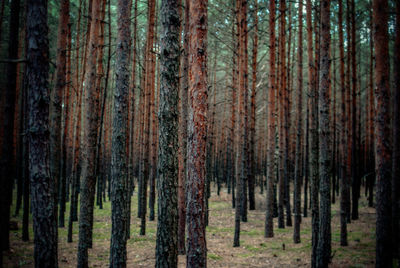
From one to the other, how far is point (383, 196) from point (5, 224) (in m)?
8.89

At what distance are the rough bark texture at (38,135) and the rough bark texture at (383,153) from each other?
5523 mm

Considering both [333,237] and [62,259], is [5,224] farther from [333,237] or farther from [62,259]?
[333,237]

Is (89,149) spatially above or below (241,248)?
above

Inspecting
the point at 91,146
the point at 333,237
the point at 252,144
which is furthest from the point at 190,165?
the point at 252,144

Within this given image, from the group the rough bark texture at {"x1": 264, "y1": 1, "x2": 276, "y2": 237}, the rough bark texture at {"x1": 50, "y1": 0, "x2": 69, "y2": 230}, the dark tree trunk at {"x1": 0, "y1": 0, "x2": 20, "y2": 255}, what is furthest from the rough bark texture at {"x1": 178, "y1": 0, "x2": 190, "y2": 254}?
the dark tree trunk at {"x1": 0, "y1": 0, "x2": 20, "y2": 255}

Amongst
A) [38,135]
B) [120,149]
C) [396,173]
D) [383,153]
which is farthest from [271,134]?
[38,135]

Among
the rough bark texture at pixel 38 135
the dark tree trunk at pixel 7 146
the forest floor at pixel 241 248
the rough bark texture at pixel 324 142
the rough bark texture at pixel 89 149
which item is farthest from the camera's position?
the forest floor at pixel 241 248

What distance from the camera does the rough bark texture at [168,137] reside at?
4.37 metres

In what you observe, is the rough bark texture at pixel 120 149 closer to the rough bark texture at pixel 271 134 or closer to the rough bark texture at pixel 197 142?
the rough bark texture at pixel 197 142

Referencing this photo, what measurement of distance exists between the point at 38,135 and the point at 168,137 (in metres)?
1.83

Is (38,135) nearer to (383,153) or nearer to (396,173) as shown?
(383,153)

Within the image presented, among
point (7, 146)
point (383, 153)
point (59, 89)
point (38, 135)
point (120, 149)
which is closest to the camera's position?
point (38, 135)

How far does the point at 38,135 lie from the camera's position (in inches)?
137

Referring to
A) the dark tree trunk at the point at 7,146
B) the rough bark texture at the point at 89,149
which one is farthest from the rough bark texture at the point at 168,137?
the dark tree trunk at the point at 7,146
